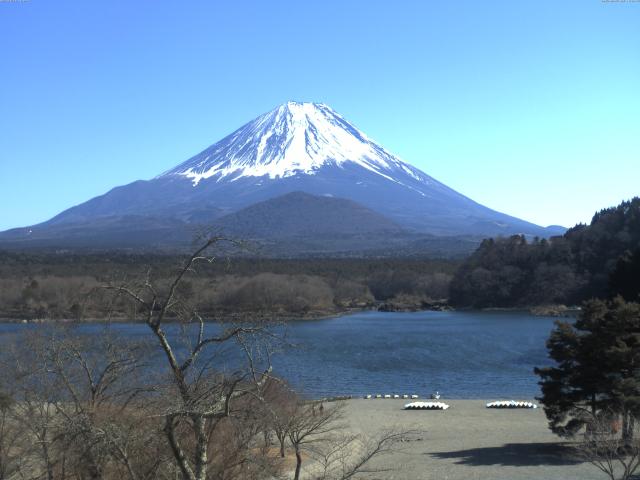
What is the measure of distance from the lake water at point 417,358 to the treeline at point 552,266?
8359 millimetres

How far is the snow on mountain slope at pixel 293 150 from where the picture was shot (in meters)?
162

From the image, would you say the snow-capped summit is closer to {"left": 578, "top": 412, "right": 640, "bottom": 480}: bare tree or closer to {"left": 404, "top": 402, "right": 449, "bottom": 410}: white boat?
{"left": 404, "top": 402, "right": 449, "bottom": 410}: white boat

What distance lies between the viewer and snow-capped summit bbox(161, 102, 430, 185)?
162m

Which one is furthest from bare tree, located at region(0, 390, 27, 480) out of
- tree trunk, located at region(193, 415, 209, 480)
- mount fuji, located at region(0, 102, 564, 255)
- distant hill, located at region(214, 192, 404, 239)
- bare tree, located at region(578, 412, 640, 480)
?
distant hill, located at region(214, 192, 404, 239)

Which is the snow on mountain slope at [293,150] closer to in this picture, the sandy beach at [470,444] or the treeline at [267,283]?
the treeline at [267,283]

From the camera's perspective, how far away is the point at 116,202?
16075 cm

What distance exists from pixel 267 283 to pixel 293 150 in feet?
377

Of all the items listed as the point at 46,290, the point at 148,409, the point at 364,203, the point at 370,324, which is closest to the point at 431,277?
the point at 370,324

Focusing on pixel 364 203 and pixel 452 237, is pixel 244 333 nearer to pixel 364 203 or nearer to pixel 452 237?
pixel 452 237

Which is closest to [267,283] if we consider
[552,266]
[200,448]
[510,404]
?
[552,266]

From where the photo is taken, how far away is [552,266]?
55.1 metres

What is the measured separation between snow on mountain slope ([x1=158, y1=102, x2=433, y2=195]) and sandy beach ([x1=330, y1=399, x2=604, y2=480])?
141669mm

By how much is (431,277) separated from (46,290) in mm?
31377

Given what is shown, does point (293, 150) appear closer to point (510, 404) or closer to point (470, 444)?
point (510, 404)
